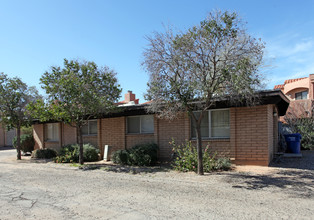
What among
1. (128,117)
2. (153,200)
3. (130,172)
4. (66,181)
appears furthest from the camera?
(128,117)

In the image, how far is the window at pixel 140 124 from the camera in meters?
12.9

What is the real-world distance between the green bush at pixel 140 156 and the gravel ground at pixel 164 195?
117 cm

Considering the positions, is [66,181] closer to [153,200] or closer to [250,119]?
[153,200]

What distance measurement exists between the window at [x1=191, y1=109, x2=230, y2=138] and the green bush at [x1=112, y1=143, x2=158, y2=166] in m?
2.41

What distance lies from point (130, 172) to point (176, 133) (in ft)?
9.98

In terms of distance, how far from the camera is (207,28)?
25.5 ft

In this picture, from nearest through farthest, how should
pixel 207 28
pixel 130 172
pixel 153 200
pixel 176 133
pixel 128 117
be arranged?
1. pixel 153 200
2. pixel 207 28
3. pixel 130 172
4. pixel 176 133
5. pixel 128 117

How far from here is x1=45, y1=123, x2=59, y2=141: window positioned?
17.5m

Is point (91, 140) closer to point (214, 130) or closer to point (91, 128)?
point (91, 128)

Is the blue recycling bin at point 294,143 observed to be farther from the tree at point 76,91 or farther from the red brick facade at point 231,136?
the tree at point 76,91

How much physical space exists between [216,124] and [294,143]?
16.2ft

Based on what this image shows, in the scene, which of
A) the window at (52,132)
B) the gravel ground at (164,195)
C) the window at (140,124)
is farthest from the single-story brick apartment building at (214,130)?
the window at (52,132)

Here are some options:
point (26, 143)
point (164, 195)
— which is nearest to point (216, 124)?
point (164, 195)

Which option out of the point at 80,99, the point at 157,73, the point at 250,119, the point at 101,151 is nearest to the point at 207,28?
the point at 157,73
